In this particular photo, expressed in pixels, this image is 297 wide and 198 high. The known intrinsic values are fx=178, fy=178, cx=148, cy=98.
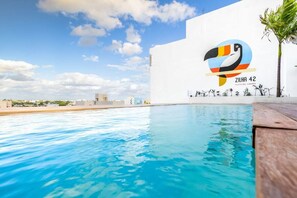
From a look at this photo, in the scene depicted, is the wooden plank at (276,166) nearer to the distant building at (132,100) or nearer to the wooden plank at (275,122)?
the wooden plank at (275,122)

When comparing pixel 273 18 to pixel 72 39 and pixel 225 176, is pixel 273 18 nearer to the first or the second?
pixel 225 176

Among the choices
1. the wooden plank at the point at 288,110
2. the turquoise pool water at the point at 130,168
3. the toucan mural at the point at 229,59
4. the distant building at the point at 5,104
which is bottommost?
the turquoise pool water at the point at 130,168

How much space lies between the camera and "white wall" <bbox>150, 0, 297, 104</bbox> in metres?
10.7

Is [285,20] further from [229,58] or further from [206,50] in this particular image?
[206,50]

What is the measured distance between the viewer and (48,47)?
526 inches

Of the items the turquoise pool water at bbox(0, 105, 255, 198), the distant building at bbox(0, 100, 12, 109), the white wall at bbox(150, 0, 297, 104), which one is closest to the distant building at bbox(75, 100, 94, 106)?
the distant building at bbox(0, 100, 12, 109)

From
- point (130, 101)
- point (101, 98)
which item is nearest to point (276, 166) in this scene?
point (101, 98)

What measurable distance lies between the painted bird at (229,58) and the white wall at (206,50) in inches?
15.7

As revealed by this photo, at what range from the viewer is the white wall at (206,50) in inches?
421

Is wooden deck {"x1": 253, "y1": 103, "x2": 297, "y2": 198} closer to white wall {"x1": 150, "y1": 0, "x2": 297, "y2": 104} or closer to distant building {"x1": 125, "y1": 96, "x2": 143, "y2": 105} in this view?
white wall {"x1": 150, "y1": 0, "x2": 297, "y2": 104}

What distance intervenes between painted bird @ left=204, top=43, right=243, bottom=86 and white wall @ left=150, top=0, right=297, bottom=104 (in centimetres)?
40

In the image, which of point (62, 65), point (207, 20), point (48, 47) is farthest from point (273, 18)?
point (62, 65)

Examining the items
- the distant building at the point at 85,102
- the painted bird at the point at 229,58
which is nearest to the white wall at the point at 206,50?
the painted bird at the point at 229,58

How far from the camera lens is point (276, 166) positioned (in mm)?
577
